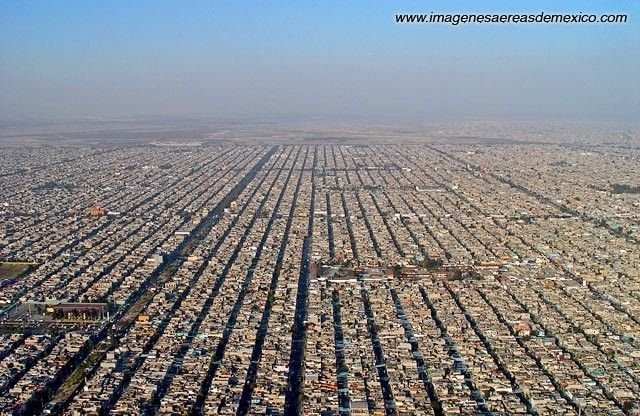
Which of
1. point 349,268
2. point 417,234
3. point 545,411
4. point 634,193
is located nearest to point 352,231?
point 417,234

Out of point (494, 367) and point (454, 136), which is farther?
point (454, 136)

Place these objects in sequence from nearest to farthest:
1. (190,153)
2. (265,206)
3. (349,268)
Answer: (349,268) < (265,206) < (190,153)

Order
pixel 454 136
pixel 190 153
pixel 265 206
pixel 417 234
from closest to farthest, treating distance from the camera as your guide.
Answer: pixel 417 234
pixel 265 206
pixel 190 153
pixel 454 136

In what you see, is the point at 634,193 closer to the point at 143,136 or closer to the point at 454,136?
the point at 454,136

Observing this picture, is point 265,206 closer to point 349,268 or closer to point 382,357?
point 349,268

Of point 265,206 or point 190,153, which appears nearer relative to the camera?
point 265,206

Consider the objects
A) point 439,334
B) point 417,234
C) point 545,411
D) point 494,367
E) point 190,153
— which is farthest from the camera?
point 190,153

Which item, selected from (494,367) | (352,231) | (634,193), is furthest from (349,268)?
(634,193)

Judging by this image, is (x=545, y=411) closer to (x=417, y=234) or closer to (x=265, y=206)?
(x=417, y=234)

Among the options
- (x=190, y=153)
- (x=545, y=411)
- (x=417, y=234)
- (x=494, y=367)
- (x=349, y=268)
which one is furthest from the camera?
(x=190, y=153)
